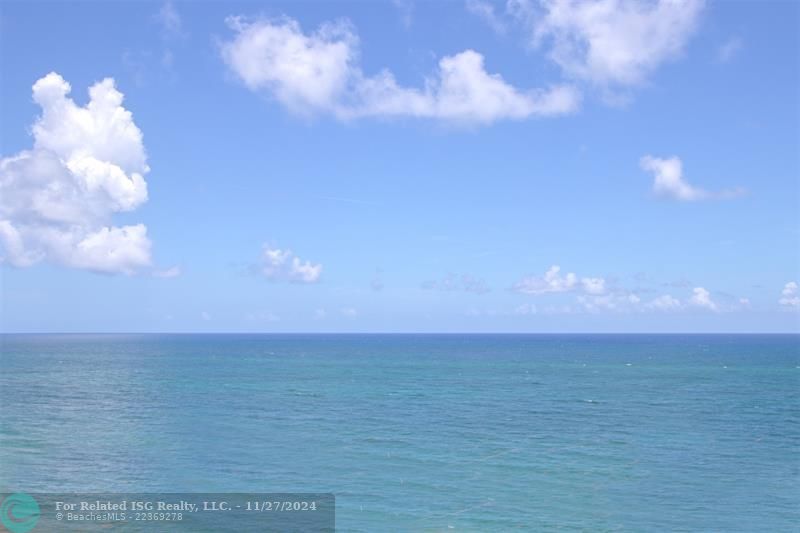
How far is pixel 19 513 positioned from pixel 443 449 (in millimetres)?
32124

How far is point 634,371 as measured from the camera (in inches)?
5591

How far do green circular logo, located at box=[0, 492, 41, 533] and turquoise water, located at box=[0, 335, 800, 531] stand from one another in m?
3.47

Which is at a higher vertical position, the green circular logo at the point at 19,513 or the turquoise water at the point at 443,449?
the green circular logo at the point at 19,513

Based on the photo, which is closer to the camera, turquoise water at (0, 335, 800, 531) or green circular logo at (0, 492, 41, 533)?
green circular logo at (0, 492, 41, 533)

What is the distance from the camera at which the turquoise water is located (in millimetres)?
38750

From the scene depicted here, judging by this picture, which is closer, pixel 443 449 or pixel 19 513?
pixel 19 513

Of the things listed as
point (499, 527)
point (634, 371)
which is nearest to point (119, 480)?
point (499, 527)

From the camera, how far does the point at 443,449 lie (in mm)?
53875

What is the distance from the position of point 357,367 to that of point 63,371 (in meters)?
67.6

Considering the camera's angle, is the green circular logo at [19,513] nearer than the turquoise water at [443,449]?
Yes

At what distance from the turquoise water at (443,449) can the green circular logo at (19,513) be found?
3470mm

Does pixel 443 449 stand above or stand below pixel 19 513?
below

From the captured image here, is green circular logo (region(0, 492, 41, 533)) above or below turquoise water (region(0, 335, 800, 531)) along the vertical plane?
above

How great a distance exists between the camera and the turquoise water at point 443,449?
127 feet
